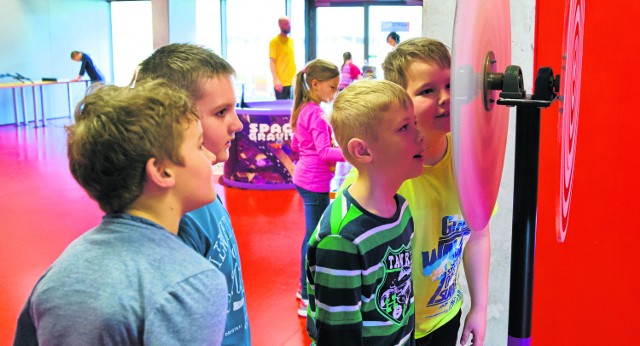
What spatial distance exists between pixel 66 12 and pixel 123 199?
14.6 metres

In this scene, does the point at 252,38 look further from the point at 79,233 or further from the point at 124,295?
the point at 124,295

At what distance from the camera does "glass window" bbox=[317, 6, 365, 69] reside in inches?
591

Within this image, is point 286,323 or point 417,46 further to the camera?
point 286,323

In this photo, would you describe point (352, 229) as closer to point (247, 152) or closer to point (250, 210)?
point (250, 210)

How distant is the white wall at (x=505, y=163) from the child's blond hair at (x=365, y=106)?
815 millimetres

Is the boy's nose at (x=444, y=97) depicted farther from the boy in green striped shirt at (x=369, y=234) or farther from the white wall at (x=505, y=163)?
the white wall at (x=505, y=163)

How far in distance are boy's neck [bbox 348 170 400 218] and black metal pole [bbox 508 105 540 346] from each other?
1.11ft

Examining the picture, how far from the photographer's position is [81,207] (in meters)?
6.07

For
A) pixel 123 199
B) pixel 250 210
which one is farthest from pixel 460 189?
pixel 250 210

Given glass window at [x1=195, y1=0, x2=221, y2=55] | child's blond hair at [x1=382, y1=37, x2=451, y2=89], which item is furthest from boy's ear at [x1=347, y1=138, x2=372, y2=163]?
glass window at [x1=195, y1=0, x2=221, y2=55]

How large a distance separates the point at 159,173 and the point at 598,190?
148 cm

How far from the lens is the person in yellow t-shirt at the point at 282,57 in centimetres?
1002

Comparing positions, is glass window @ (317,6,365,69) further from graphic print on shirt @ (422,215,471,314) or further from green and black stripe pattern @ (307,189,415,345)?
green and black stripe pattern @ (307,189,415,345)

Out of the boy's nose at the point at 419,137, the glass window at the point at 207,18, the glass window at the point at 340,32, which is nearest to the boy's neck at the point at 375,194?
the boy's nose at the point at 419,137
